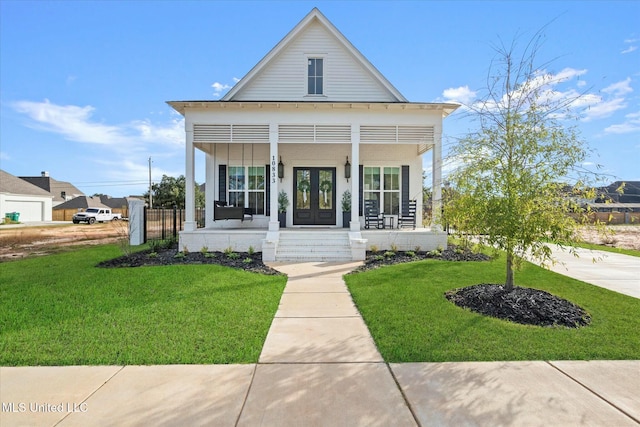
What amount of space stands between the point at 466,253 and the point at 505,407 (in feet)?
27.1

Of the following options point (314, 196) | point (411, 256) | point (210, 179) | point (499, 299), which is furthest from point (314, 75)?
point (499, 299)

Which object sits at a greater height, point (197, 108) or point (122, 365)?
point (197, 108)

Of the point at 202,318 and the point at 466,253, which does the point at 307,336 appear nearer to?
the point at 202,318

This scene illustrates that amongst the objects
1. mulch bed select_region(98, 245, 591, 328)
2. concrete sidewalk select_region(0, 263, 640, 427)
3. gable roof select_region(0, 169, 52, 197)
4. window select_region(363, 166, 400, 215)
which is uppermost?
gable roof select_region(0, 169, 52, 197)

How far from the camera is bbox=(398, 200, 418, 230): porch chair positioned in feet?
40.0

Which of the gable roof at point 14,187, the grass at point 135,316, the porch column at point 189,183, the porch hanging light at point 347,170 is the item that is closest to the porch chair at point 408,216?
the porch hanging light at point 347,170

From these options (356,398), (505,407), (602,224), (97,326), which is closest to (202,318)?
(97,326)

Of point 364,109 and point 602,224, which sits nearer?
point 602,224

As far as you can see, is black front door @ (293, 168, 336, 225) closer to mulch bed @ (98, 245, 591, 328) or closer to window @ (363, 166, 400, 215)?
window @ (363, 166, 400, 215)

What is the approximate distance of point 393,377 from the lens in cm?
310

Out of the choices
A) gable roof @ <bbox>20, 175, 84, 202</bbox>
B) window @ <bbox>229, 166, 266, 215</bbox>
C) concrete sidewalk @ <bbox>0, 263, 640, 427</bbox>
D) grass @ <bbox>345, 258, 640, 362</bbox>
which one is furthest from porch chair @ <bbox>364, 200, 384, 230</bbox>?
gable roof @ <bbox>20, 175, 84, 202</bbox>

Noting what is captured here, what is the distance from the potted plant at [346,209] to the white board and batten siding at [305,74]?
362 centimetres

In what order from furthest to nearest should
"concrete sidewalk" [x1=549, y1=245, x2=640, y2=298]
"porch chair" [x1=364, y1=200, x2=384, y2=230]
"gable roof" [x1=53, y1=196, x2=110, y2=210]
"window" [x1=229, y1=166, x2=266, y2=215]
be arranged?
"gable roof" [x1=53, y1=196, x2=110, y2=210] → "window" [x1=229, y1=166, x2=266, y2=215] → "porch chair" [x1=364, y1=200, x2=384, y2=230] → "concrete sidewalk" [x1=549, y1=245, x2=640, y2=298]

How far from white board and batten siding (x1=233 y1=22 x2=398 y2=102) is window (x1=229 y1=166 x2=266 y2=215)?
2.72 m
